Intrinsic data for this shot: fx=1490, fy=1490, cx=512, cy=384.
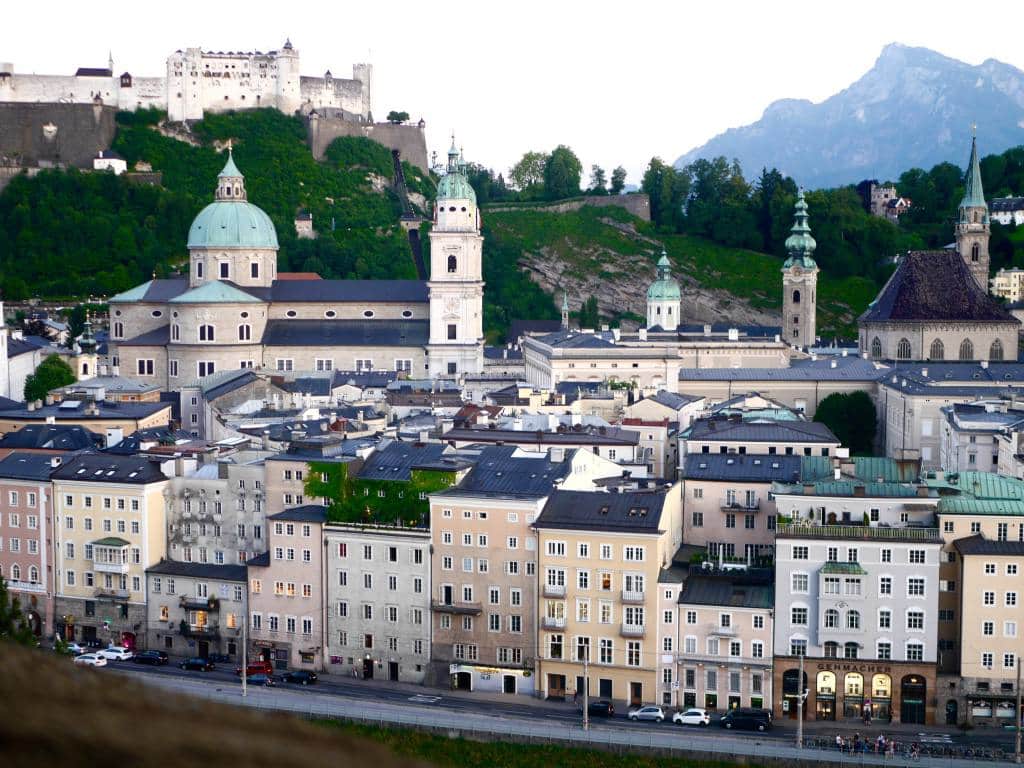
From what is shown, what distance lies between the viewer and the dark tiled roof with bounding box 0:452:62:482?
52.6 metres

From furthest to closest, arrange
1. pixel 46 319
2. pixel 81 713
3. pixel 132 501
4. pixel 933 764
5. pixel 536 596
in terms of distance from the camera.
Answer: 1. pixel 46 319
2. pixel 132 501
3. pixel 536 596
4. pixel 933 764
5. pixel 81 713

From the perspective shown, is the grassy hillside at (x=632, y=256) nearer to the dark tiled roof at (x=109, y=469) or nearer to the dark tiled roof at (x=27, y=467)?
the dark tiled roof at (x=27, y=467)

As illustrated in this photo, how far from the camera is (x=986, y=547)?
40.8 meters

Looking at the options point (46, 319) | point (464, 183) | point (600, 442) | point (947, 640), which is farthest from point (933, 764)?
point (46, 319)

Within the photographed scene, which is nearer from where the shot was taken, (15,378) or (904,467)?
(904,467)

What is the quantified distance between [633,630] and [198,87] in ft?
339

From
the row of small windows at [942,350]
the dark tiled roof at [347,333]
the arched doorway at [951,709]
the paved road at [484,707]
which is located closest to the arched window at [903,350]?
the row of small windows at [942,350]

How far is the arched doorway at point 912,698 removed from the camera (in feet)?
134

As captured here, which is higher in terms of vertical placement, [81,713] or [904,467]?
[81,713]

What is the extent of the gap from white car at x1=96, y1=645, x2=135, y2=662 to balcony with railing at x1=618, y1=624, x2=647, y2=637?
16424 mm

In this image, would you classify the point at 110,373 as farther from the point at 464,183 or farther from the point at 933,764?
the point at 933,764

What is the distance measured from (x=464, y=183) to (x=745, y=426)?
40.1m

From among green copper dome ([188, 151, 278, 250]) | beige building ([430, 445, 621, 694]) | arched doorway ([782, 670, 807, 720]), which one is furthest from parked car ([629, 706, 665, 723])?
green copper dome ([188, 151, 278, 250])

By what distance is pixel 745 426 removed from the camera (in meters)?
57.7
